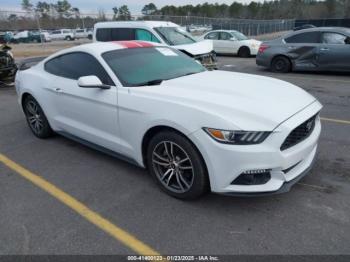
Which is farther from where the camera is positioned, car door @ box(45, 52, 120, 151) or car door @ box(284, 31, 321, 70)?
car door @ box(284, 31, 321, 70)

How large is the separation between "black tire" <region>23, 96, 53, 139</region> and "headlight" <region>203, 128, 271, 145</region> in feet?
10.8

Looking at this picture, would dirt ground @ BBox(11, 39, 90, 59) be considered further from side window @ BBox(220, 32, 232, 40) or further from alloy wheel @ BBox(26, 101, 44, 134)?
alloy wheel @ BBox(26, 101, 44, 134)

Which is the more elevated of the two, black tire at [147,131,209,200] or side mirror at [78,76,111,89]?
side mirror at [78,76,111,89]

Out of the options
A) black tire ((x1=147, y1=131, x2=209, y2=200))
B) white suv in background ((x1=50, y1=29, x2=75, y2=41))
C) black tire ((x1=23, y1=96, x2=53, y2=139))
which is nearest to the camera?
black tire ((x1=147, y1=131, x2=209, y2=200))

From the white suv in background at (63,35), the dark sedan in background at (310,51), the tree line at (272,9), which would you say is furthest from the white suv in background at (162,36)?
the tree line at (272,9)

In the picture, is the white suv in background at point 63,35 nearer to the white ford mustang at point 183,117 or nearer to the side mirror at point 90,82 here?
the white ford mustang at point 183,117

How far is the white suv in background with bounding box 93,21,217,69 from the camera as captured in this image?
33.3 ft

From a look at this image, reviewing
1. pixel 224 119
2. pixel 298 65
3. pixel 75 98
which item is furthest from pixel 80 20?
pixel 224 119

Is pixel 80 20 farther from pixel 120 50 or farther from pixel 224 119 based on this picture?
pixel 224 119

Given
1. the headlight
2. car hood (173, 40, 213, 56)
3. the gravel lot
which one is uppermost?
car hood (173, 40, 213, 56)

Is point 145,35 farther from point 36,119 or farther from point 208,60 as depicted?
point 36,119

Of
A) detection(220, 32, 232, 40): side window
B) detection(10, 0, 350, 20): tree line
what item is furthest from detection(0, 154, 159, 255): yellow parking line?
detection(10, 0, 350, 20): tree line

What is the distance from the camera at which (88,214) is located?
10.9ft

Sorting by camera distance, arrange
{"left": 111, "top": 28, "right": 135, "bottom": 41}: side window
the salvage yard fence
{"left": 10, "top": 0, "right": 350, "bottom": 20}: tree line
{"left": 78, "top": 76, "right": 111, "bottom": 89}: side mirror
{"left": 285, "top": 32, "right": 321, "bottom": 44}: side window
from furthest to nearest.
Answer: {"left": 10, "top": 0, "right": 350, "bottom": 20}: tree line, the salvage yard fence, {"left": 111, "top": 28, "right": 135, "bottom": 41}: side window, {"left": 285, "top": 32, "right": 321, "bottom": 44}: side window, {"left": 78, "top": 76, "right": 111, "bottom": 89}: side mirror
